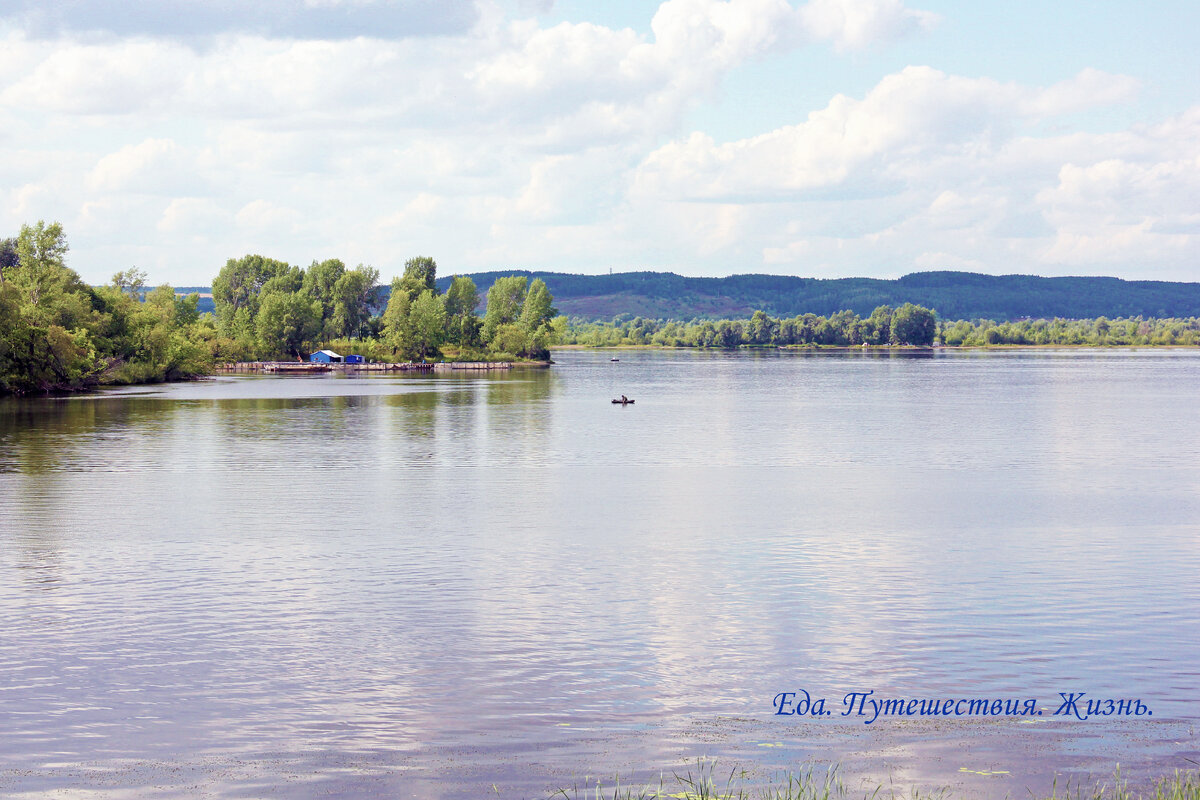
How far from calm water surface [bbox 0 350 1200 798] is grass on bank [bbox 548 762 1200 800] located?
41cm

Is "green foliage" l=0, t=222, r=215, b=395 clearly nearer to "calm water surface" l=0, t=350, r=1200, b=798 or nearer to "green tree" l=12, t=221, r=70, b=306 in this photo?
"green tree" l=12, t=221, r=70, b=306

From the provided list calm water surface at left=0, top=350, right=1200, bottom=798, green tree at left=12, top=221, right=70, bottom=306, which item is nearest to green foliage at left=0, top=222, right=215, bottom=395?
green tree at left=12, top=221, right=70, bottom=306

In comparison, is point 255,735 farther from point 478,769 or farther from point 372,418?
point 372,418

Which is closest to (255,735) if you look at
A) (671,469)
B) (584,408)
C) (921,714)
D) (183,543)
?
(921,714)

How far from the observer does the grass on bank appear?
13.5m

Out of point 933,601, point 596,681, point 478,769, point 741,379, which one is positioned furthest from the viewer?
point 741,379

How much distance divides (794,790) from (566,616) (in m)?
9.96

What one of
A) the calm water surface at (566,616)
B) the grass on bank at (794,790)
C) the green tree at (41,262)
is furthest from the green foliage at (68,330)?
the grass on bank at (794,790)

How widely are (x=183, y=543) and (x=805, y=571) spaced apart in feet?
56.3

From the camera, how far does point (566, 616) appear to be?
23.6 m

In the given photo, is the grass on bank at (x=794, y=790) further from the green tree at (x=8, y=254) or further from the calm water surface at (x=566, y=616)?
the green tree at (x=8, y=254)

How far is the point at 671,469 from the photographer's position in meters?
53.2

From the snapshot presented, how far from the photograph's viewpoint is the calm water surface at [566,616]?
15.4 meters

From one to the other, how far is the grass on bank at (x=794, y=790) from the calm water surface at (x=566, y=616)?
41 centimetres
